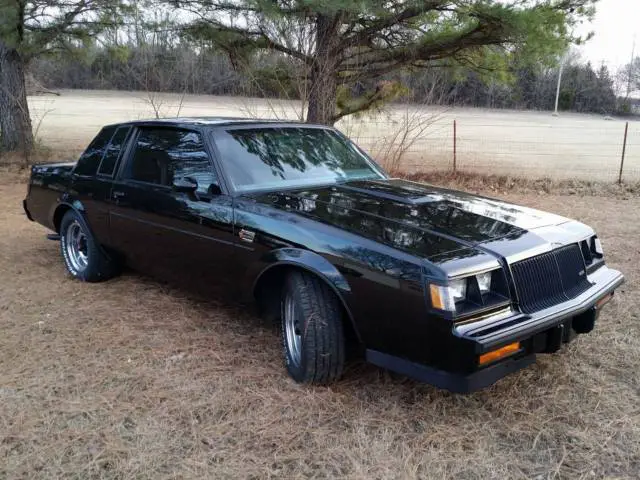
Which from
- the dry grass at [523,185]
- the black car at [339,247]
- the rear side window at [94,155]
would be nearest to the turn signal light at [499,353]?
the black car at [339,247]

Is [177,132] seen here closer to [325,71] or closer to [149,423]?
[149,423]

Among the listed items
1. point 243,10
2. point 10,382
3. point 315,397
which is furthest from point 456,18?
point 10,382

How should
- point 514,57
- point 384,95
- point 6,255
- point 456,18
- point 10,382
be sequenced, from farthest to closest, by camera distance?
point 384,95 < point 514,57 < point 456,18 < point 6,255 < point 10,382

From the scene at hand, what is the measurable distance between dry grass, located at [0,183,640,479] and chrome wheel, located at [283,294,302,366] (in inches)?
6.8

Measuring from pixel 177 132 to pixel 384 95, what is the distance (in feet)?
23.7

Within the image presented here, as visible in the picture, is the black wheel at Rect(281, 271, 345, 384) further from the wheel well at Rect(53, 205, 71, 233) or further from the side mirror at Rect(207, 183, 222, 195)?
the wheel well at Rect(53, 205, 71, 233)

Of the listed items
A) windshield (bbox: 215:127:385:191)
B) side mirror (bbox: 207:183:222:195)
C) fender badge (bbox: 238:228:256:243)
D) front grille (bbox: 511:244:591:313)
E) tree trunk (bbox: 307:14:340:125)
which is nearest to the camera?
front grille (bbox: 511:244:591:313)

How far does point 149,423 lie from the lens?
2.97 metres

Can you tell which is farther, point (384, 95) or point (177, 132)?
point (384, 95)

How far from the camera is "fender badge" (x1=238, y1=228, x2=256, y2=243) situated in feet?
→ 11.4

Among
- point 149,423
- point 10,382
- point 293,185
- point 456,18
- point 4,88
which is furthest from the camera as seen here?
point 4,88

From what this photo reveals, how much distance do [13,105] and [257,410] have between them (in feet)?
40.8

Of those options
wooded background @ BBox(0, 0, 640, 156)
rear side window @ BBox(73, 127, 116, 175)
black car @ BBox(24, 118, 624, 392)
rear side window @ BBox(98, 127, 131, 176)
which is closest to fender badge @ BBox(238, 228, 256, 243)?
black car @ BBox(24, 118, 624, 392)

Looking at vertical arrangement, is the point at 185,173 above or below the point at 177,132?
below
